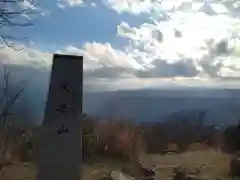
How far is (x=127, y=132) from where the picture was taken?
2697 mm

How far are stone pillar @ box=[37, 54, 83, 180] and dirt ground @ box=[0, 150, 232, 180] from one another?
1.46 ft

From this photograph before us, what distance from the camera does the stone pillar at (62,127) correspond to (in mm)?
2129

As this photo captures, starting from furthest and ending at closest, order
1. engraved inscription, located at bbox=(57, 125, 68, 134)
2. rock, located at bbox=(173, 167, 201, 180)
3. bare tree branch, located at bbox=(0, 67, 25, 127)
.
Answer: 1. rock, located at bbox=(173, 167, 201, 180)
2. bare tree branch, located at bbox=(0, 67, 25, 127)
3. engraved inscription, located at bbox=(57, 125, 68, 134)

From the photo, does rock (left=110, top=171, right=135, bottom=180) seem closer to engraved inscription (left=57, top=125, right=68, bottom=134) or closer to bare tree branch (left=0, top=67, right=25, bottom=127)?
engraved inscription (left=57, top=125, right=68, bottom=134)

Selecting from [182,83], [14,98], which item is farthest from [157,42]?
[14,98]

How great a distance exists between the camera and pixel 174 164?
8.90 ft

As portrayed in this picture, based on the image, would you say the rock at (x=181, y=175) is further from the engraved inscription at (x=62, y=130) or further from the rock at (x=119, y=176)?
the engraved inscription at (x=62, y=130)

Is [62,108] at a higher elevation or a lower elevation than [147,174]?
higher

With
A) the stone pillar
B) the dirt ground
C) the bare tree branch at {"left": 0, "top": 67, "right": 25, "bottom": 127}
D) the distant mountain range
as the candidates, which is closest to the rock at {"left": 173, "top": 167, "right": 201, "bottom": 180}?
the dirt ground

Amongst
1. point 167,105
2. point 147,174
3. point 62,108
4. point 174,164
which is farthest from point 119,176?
point 62,108

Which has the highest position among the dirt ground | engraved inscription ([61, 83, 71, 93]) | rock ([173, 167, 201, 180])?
engraved inscription ([61, 83, 71, 93])

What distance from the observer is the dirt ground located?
260 cm

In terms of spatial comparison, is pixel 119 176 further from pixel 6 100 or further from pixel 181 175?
pixel 6 100

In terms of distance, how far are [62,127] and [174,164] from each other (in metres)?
0.93
